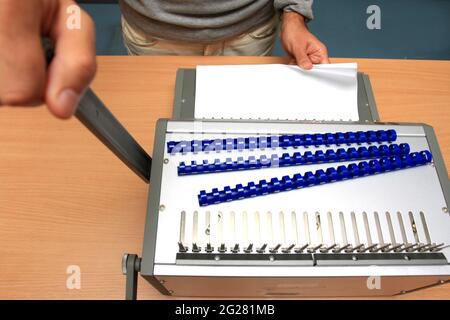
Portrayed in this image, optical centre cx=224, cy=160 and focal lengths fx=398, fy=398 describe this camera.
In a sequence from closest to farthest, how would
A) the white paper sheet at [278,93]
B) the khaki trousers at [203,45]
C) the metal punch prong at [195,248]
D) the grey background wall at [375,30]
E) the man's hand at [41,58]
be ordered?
the man's hand at [41,58] → the metal punch prong at [195,248] → the white paper sheet at [278,93] → the khaki trousers at [203,45] → the grey background wall at [375,30]

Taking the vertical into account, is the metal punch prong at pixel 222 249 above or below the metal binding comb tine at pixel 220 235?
below

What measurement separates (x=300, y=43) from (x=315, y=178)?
34 cm

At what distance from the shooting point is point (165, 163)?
21.8 inches

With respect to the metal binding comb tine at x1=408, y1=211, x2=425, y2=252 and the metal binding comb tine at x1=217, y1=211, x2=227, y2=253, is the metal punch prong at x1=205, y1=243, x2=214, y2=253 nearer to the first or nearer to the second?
the metal binding comb tine at x1=217, y1=211, x2=227, y2=253

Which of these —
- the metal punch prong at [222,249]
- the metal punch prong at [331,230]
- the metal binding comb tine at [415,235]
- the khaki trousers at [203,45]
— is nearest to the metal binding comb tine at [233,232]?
the metal punch prong at [222,249]

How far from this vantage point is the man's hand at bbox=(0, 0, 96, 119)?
25 centimetres

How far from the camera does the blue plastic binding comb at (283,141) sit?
1.87 ft

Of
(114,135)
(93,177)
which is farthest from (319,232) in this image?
(93,177)

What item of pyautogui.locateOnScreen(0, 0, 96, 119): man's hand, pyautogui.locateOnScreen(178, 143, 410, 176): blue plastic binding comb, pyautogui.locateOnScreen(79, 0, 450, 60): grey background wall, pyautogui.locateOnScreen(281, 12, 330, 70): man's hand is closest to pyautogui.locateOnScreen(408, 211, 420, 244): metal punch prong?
pyautogui.locateOnScreen(178, 143, 410, 176): blue plastic binding comb

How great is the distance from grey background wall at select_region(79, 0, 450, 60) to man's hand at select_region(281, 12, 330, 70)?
853mm

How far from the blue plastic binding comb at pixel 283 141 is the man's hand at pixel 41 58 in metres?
0.29

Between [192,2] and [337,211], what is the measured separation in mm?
482

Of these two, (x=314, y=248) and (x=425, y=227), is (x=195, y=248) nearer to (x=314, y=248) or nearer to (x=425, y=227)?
(x=314, y=248)

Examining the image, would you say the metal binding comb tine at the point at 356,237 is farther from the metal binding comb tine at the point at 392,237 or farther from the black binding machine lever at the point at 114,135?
the black binding machine lever at the point at 114,135
